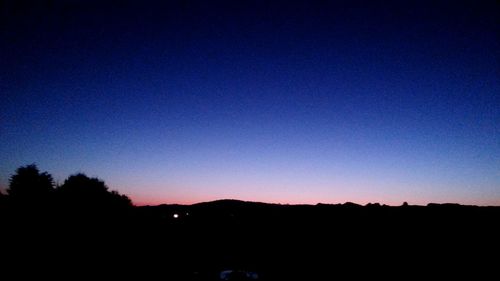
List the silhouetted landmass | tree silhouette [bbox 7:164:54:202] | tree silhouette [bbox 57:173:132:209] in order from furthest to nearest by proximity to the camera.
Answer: tree silhouette [bbox 7:164:54:202] < tree silhouette [bbox 57:173:132:209] < the silhouetted landmass

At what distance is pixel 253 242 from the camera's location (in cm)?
3641

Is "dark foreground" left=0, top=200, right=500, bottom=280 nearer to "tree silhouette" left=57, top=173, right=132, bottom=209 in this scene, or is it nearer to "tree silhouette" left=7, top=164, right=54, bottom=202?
"tree silhouette" left=57, top=173, right=132, bottom=209

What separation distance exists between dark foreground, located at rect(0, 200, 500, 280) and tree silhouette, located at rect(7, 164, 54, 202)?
12712mm

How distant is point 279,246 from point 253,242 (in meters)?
4.21

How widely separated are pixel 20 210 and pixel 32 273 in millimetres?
11840

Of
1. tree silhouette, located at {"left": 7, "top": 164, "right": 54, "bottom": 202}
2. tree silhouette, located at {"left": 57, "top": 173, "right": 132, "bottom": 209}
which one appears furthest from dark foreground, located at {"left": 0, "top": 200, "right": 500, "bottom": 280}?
tree silhouette, located at {"left": 7, "top": 164, "right": 54, "bottom": 202}

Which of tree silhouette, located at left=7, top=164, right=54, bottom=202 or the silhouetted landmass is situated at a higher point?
tree silhouette, located at left=7, top=164, right=54, bottom=202

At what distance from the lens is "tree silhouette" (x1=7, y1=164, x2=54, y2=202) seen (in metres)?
40.4

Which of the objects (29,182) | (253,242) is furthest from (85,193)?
(253,242)

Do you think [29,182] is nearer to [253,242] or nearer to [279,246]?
[253,242]

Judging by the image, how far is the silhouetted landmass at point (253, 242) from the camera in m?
22.2

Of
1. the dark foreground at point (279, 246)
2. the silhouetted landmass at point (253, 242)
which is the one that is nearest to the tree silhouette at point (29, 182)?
the silhouetted landmass at point (253, 242)

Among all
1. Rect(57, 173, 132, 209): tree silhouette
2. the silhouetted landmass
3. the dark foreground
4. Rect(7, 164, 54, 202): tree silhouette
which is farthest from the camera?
Rect(7, 164, 54, 202): tree silhouette

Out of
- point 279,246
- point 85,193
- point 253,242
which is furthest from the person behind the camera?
point 85,193
